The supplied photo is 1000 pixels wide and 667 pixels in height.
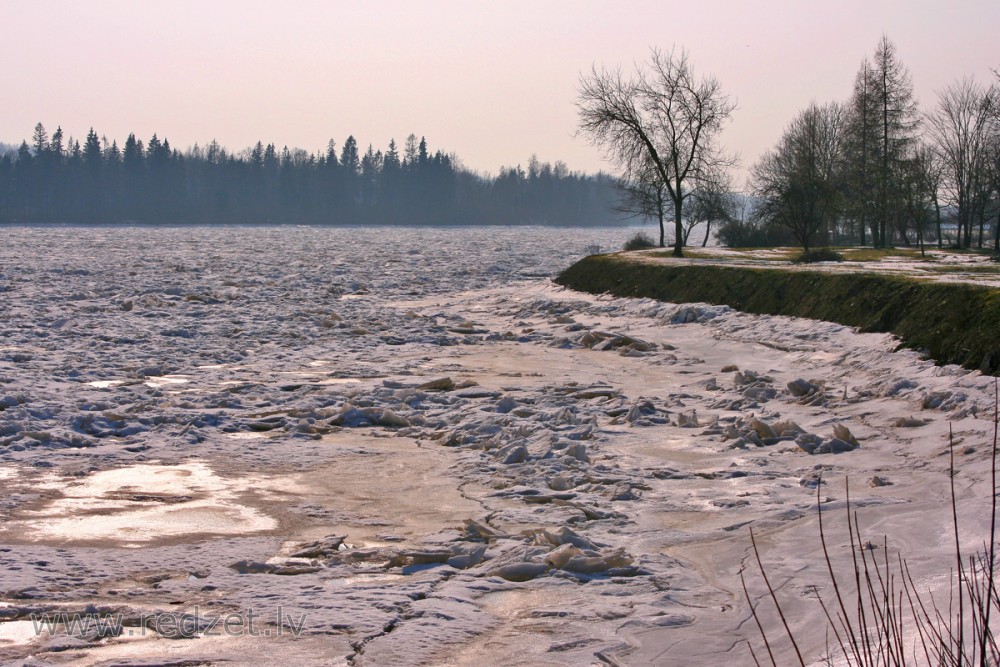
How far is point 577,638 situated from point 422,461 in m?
4.58

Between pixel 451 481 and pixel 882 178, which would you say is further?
pixel 882 178

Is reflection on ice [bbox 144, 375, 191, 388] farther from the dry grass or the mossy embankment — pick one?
the mossy embankment

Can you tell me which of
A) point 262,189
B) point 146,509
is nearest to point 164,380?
point 146,509

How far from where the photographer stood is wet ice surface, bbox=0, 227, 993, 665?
586cm

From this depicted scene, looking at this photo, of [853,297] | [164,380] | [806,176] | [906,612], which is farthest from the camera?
[806,176]

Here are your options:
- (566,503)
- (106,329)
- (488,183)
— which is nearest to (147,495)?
(566,503)

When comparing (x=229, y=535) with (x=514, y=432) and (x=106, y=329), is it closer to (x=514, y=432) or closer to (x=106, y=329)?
(x=514, y=432)

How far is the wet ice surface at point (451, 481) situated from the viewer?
5863 mm

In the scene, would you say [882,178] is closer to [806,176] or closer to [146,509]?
[806,176]

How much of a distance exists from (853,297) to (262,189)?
140 m

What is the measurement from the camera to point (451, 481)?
9227 mm

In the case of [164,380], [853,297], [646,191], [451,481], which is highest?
[646,191]

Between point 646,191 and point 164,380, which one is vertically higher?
point 646,191

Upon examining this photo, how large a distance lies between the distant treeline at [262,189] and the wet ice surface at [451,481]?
322 ft
